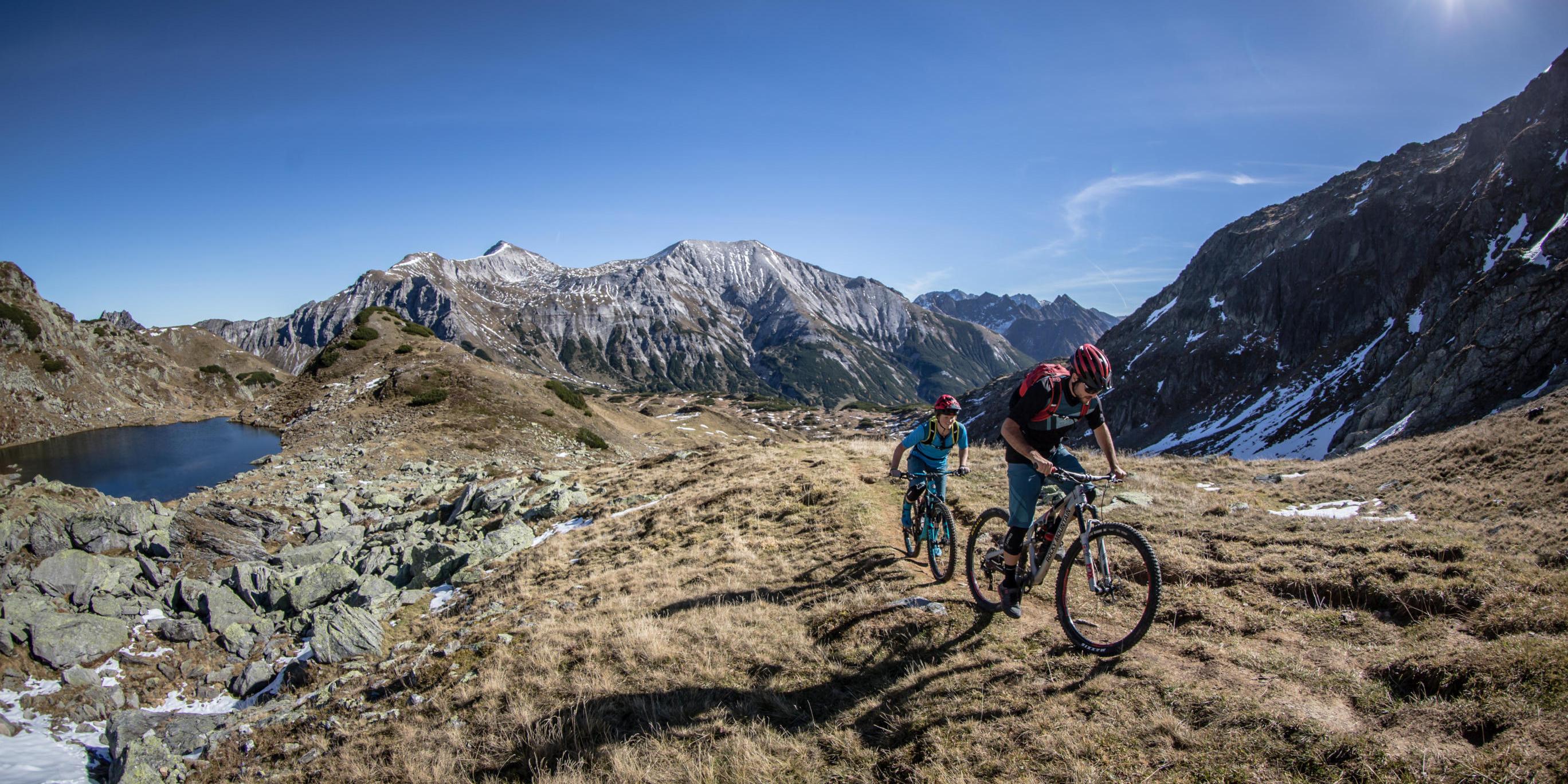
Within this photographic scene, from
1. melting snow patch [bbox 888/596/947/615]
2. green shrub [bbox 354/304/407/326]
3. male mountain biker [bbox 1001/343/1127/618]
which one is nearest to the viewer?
male mountain biker [bbox 1001/343/1127/618]

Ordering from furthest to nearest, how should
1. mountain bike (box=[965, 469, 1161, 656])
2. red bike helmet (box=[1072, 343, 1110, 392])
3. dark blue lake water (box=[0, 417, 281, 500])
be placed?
dark blue lake water (box=[0, 417, 281, 500]) → red bike helmet (box=[1072, 343, 1110, 392]) → mountain bike (box=[965, 469, 1161, 656])

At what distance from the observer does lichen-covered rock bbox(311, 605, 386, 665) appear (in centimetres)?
1324

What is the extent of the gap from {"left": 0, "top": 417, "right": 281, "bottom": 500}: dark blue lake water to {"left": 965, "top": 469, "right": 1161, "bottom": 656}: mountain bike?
48.6m

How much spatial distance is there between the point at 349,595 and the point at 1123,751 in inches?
775

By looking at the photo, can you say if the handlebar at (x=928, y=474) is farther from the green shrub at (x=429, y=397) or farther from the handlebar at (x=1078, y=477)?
the green shrub at (x=429, y=397)

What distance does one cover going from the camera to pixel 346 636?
45.0 ft

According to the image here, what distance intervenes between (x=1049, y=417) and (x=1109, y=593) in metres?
2.29

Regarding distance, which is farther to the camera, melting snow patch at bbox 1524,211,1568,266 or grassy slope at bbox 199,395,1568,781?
melting snow patch at bbox 1524,211,1568,266

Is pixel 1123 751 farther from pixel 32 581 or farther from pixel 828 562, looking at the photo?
pixel 32 581

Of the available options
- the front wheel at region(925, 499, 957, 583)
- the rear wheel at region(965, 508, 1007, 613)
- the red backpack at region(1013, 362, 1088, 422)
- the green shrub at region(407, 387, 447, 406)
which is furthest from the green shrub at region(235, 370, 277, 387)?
the red backpack at region(1013, 362, 1088, 422)

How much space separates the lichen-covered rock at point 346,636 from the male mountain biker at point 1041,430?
13733mm

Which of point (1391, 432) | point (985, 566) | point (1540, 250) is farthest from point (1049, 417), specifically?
point (1540, 250)

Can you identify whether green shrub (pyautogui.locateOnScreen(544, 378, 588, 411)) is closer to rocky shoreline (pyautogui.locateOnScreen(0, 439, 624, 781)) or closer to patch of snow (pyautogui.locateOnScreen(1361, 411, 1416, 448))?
rocky shoreline (pyautogui.locateOnScreen(0, 439, 624, 781))

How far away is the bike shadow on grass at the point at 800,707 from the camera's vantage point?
22.7 feet
